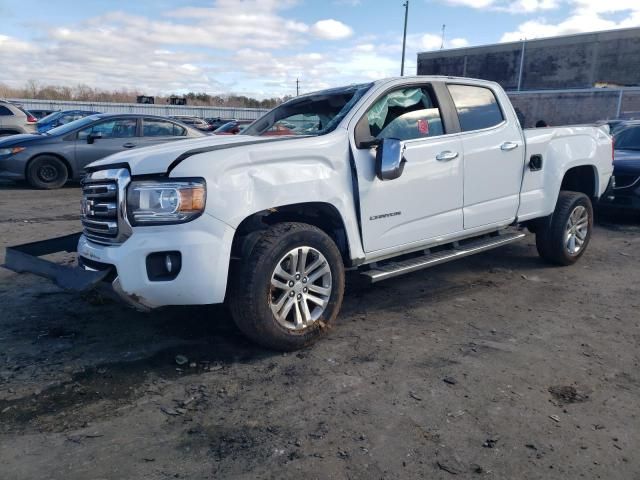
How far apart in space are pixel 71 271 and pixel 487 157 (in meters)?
3.59

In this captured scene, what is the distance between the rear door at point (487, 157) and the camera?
479 centimetres

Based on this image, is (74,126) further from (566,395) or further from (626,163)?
(566,395)

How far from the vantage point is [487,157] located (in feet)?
16.0

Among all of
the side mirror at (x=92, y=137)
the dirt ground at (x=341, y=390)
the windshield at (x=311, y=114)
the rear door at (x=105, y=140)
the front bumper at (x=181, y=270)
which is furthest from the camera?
the rear door at (x=105, y=140)

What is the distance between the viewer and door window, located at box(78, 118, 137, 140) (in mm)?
10945

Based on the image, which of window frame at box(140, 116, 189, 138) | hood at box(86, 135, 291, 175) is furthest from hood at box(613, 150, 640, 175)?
window frame at box(140, 116, 189, 138)

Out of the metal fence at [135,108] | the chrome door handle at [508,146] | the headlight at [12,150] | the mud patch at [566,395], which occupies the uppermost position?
the metal fence at [135,108]

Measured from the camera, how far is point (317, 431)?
9.11ft

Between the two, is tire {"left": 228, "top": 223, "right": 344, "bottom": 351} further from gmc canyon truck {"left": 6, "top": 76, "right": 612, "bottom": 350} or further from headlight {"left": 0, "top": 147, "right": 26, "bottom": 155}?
headlight {"left": 0, "top": 147, "right": 26, "bottom": 155}

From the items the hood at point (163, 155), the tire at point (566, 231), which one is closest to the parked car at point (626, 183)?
the tire at point (566, 231)

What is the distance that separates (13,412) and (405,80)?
3.67m

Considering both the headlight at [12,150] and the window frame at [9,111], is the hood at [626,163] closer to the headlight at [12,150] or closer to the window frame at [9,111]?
the headlight at [12,150]

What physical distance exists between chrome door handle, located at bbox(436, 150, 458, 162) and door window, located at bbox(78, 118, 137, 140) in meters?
8.35

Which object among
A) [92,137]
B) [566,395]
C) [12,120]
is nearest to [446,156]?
[566,395]
